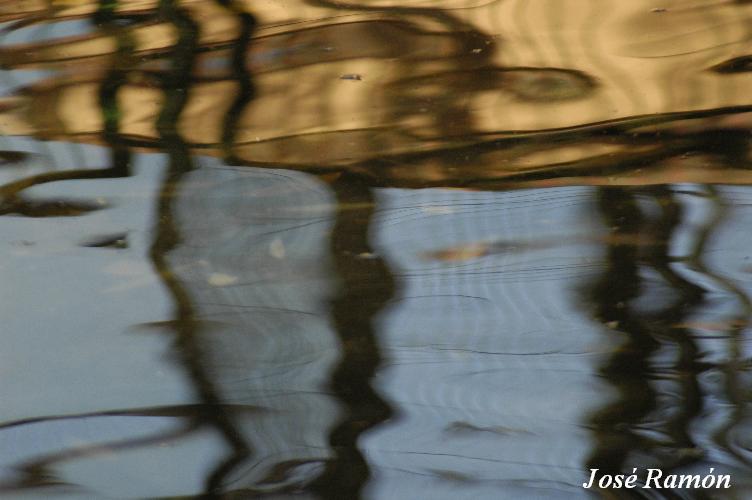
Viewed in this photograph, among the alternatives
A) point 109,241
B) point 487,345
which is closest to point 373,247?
point 487,345

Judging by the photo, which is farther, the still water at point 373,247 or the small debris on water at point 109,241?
the small debris on water at point 109,241

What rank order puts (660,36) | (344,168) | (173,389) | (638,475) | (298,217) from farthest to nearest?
(660,36) → (344,168) → (298,217) → (173,389) → (638,475)

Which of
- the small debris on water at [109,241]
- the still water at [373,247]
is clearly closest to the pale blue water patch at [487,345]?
the still water at [373,247]

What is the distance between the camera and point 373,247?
1269mm

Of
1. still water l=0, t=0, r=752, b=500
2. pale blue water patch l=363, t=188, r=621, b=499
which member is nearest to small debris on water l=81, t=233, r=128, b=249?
still water l=0, t=0, r=752, b=500

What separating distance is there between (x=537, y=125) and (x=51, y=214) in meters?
0.80

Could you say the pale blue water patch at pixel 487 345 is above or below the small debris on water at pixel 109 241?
below

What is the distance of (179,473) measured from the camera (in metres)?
0.98

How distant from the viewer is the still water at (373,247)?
0.99m

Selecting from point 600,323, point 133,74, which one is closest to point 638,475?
point 600,323

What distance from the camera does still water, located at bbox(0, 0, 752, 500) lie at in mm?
986

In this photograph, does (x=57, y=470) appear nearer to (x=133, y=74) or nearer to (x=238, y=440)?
(x=238, y=440)

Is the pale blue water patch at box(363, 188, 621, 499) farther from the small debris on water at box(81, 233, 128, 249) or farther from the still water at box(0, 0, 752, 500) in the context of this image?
the small debris on water at box(81, 233, 128, 249)

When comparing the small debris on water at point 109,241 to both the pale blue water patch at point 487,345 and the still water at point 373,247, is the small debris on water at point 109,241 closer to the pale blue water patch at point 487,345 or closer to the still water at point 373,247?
the still water at point 373,247
